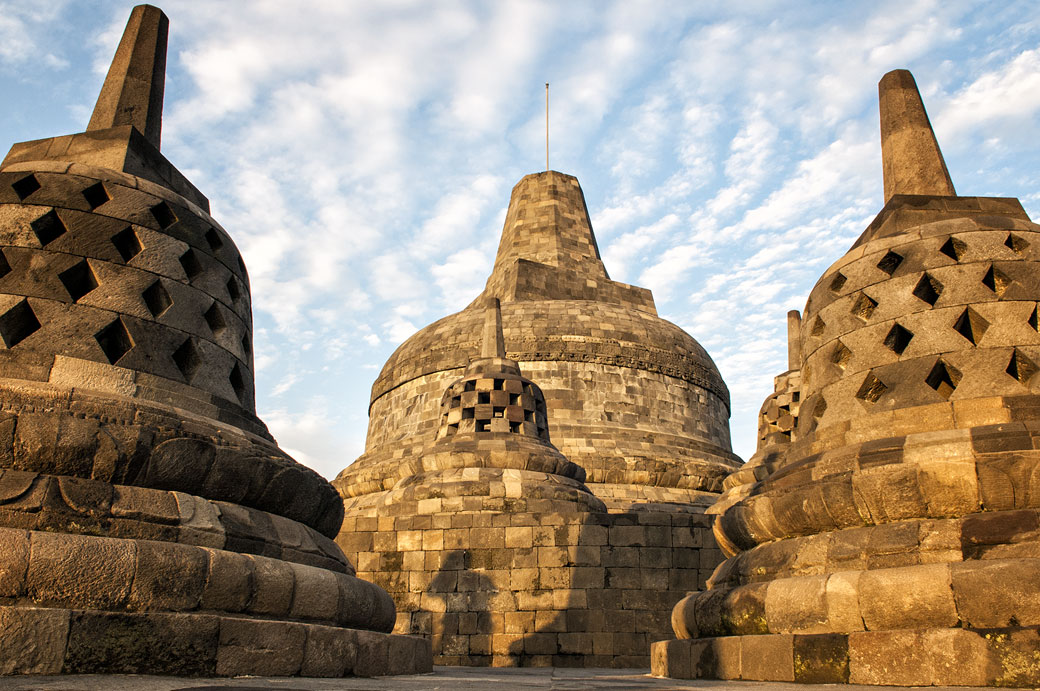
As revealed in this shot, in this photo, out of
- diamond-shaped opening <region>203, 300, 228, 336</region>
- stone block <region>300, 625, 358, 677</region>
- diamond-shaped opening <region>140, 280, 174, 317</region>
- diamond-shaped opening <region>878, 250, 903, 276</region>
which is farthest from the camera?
diamond-shaped opening <region>878, 250, 903, 276</region>

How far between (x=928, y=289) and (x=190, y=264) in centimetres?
649

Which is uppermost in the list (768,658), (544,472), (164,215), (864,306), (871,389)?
(164,215)

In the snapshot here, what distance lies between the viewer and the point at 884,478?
6133 mm

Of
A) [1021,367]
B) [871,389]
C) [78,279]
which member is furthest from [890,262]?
[78,279]

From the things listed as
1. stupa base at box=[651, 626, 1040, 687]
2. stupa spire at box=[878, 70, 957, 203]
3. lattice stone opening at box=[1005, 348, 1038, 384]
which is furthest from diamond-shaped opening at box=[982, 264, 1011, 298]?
stupa base at box=[651, 626, 1040, 687]

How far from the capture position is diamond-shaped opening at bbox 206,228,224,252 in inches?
301

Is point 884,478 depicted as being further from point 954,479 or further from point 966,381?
point 966,381

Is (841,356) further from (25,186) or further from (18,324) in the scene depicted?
(25,186)

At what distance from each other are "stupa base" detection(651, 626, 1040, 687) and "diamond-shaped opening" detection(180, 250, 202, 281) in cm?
542

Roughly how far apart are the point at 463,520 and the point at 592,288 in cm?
1594

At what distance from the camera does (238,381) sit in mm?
7441

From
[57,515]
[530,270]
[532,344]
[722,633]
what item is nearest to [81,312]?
[57,515]

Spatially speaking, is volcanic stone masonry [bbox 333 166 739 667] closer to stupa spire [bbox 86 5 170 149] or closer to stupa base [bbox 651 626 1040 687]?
stupa base [bbox 651 626 1040 687]

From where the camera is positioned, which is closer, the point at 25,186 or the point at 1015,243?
the point at 25,186
